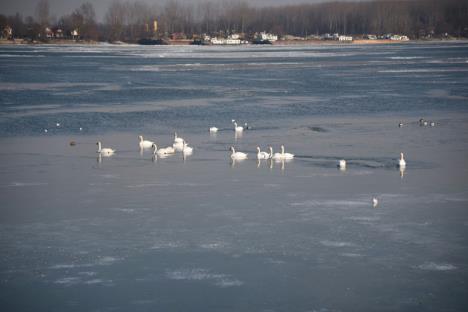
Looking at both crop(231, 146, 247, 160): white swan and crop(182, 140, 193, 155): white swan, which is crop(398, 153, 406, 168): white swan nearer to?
crop(231, 146, 247, 160): white swan

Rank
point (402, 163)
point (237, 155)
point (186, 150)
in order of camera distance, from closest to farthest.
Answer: point (402, 163), point (237, 155), point (186, 150)

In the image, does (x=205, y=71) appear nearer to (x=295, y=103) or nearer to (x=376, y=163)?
(x=295, y=103)

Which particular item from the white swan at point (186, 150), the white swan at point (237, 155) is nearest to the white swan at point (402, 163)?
the white swan at point (237, 155)

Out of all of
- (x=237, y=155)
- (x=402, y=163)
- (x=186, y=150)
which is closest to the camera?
(x=402, y=163)

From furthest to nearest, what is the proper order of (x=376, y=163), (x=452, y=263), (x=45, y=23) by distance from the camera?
(x=45, y=23) → (x=376, y=163) → (x=452, y=263)

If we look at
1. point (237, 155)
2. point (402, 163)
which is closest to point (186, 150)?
point (237, 155)

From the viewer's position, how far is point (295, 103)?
38656 millimetres

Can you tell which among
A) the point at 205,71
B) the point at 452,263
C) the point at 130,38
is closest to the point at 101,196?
the point at 452,263

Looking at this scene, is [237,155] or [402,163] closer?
[402,163]

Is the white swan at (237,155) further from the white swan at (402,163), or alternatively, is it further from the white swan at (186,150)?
the white swan at (402,163)

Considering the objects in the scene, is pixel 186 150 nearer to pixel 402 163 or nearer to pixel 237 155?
pixel 237 155

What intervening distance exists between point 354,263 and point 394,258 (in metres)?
0.74

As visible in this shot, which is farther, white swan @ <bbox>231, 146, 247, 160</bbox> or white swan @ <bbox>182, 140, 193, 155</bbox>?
white swan @ <bbox>182, 140, 193, 155</bbox>

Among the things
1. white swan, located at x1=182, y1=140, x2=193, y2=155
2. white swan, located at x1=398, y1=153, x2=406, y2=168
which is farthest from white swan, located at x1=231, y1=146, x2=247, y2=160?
white swan, located at x1=398, y1=153, x2=406, y2=168
